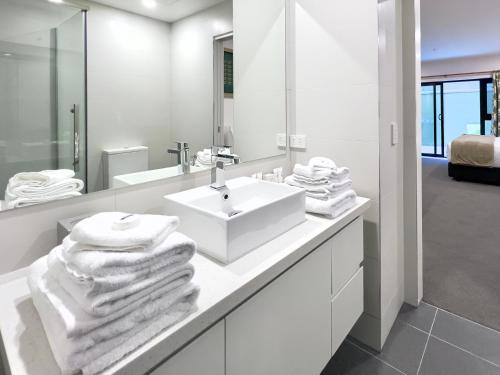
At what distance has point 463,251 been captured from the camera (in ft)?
9.27

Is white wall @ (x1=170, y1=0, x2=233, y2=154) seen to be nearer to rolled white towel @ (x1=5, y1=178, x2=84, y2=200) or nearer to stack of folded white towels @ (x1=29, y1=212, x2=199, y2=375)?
rolled white towel @ (x1=5, y1=178, x2=84, y2=200)

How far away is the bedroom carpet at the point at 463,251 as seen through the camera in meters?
2.09

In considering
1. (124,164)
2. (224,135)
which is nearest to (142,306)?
(124,164)

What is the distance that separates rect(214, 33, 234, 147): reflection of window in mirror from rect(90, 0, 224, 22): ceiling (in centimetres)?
19

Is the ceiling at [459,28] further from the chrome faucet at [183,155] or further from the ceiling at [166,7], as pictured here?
the chrome faucet at [183,155]

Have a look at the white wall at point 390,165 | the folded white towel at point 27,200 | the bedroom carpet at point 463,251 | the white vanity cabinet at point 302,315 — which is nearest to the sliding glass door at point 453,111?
the bedroom carpet at point 463,251

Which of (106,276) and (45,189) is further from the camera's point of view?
(45,189)

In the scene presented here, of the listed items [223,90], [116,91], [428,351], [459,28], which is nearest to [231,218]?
[116,91]

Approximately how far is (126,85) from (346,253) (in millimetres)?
1115

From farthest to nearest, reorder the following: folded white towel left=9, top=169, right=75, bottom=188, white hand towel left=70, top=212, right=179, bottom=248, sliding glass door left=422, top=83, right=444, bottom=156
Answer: sliding glass door left=422, top=83, right=444, bottom=156 → folded white towel left=9, top=169, right=75, bottom=188 → white hand towel left=70, top=212, right=179, bottom=248

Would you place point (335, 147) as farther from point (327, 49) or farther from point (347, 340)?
point (347, 340)

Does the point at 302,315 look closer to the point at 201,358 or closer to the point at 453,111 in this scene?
the point at 201,358

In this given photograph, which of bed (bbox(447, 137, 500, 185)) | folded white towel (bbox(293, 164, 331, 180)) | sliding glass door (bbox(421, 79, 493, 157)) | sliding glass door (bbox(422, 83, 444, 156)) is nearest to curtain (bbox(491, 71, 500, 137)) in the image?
sliding glass door (bbox(421, 79, 493, 157))

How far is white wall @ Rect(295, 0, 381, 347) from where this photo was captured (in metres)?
1.55
